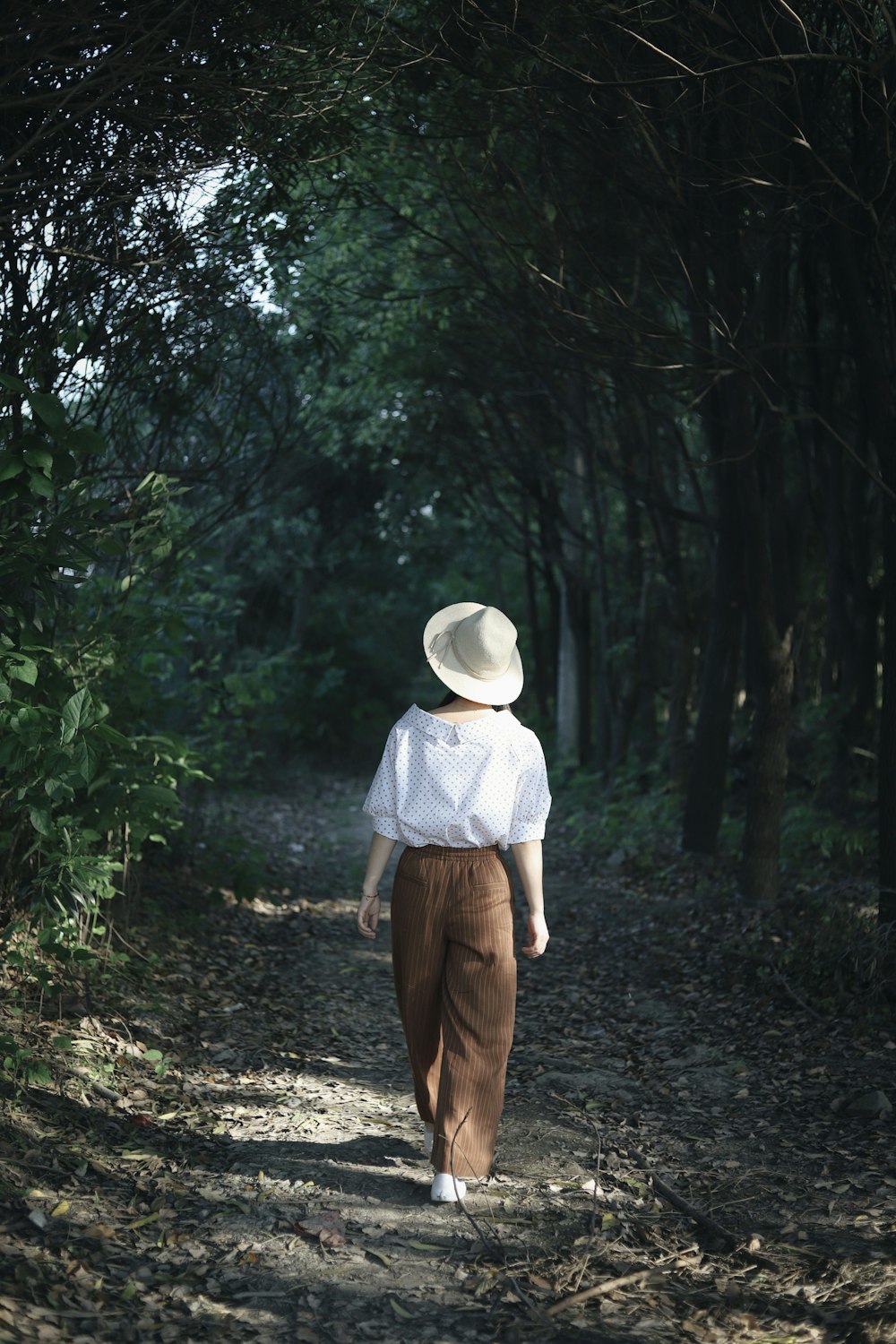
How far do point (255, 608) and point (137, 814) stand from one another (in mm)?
18370

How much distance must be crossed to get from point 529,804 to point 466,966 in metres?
0.68

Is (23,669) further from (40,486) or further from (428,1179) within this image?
(428,1179)

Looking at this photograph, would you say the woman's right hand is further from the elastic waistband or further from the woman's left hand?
the woman's left hand

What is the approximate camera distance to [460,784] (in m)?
4.67

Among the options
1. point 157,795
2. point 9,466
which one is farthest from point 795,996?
point 9,466

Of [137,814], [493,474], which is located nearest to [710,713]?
[137,814]

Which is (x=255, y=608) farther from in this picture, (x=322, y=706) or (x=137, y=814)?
(x=137, y=814)

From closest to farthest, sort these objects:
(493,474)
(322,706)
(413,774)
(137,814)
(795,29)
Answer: (413,774)
(137,814)
(795,29)
(493,474)
(322,706)

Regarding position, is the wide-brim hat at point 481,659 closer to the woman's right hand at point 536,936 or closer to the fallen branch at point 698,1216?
the woman's right hand at point 536,936

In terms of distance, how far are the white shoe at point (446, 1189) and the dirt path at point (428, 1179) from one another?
6cm

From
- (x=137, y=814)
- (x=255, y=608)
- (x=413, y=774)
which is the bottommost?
(x=137, y=814)

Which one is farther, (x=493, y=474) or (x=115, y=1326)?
(x=493, y=474)

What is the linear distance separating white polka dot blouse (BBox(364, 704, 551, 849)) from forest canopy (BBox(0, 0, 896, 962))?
4.24 ft

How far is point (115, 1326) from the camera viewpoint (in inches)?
142
